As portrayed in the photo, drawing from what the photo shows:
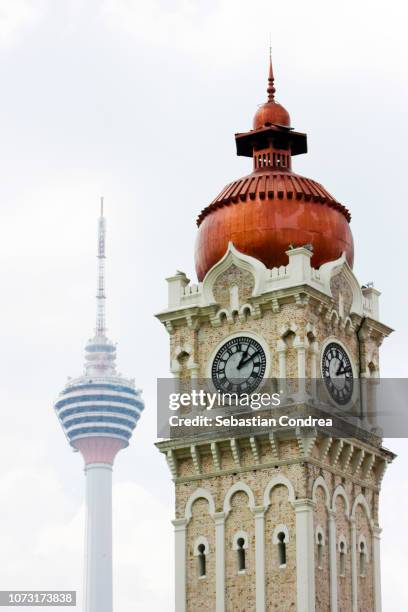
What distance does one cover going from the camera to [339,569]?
64.1 metres

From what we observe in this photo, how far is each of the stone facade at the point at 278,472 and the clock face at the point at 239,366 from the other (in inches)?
13.9

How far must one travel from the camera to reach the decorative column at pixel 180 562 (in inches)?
2527

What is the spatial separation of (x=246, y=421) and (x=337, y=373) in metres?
4.44

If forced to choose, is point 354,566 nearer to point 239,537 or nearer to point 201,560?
point 239,537

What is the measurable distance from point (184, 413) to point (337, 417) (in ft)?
20.2

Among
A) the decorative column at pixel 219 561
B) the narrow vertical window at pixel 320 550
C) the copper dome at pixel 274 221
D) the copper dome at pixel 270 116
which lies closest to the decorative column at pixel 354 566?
the narrow vertical window at pixel 320 550

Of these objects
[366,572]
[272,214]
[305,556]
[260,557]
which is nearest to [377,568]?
[366,572]

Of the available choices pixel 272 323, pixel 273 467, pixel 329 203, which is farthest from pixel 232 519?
pixel 329 203

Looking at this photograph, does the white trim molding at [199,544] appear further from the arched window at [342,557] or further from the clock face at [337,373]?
the clock face at [337,373]

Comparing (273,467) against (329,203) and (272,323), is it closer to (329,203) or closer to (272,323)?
(272,323)

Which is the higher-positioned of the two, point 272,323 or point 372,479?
point 272,323

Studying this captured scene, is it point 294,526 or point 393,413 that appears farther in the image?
point 393,413

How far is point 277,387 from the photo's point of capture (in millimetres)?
64250

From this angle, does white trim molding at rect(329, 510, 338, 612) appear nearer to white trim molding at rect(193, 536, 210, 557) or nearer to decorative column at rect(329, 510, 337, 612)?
decorative column at rect(329, 510, 337, 612)
